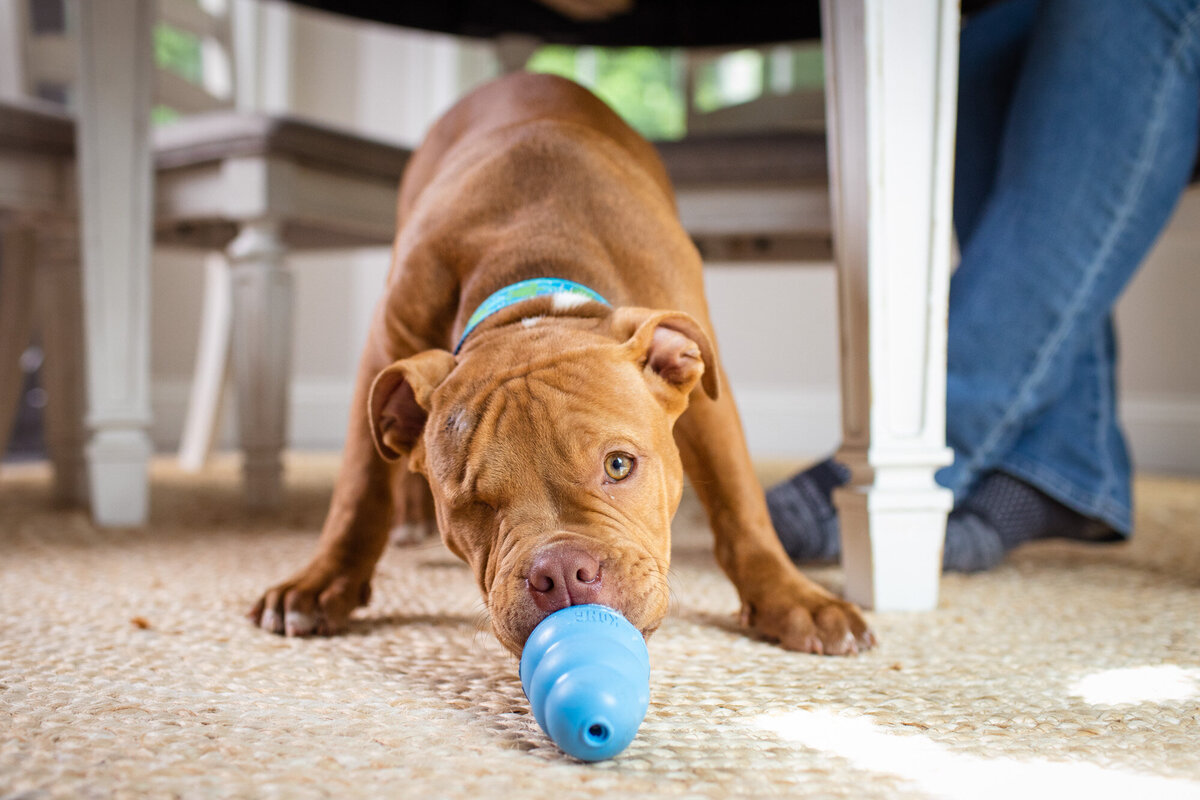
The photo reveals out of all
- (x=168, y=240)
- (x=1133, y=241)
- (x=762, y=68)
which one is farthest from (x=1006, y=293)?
(x=762, y=68)

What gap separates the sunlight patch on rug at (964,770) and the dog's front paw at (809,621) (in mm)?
289

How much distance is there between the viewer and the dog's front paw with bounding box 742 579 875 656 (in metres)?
1.17

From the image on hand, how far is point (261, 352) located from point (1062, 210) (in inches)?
65.8

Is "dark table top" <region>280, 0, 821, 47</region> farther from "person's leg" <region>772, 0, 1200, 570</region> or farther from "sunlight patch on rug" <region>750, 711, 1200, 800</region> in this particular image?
"sunlight patch on rug" <region>750, 711, 1200, 800</region>

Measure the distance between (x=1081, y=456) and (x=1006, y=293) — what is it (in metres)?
0.35

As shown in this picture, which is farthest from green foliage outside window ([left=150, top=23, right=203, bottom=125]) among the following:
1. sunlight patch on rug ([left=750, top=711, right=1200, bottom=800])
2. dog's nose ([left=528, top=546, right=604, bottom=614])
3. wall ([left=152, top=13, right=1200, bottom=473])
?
sunlight patch on rug ([left=750, top=711, right=1200, bottom=800])

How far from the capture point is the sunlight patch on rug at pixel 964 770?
0.72 m

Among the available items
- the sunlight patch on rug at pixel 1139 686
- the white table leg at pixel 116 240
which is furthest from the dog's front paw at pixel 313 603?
the white table leg at pixel 116 240

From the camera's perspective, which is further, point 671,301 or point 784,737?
point 671,301

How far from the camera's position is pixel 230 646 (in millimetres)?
1184

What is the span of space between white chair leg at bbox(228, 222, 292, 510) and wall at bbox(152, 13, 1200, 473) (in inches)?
78.2

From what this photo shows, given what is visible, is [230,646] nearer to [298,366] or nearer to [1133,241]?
[1133,241]

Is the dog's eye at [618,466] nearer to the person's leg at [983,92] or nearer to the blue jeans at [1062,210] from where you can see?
the blue jeans at [1062,210]

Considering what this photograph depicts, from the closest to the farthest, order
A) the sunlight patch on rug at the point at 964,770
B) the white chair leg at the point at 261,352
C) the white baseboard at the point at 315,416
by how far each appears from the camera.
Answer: the sunlight patch on rug at the point at 964,770 < the white chair leg at the point at 261,352 < the white baseboard at the point at 315,416
